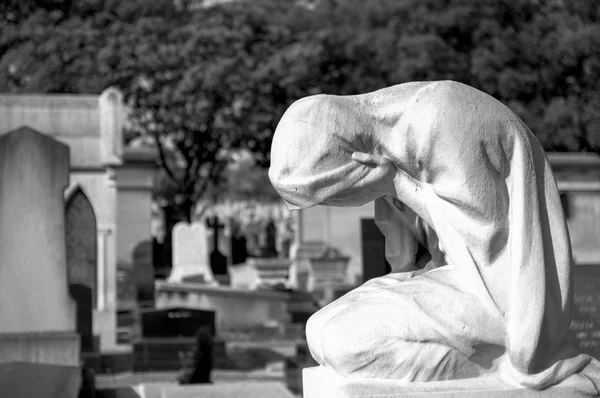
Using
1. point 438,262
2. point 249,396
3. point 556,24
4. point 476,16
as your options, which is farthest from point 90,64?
point 438,262

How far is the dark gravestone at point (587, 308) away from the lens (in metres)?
7.69

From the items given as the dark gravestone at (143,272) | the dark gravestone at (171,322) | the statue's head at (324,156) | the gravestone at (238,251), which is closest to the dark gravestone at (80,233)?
the dark gravestone at (171,322)

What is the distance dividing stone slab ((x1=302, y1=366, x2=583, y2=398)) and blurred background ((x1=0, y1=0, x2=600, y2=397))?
28.7ft

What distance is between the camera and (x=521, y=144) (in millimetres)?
3242

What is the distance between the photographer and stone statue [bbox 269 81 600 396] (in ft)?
10.2

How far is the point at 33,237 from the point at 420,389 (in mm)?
5958

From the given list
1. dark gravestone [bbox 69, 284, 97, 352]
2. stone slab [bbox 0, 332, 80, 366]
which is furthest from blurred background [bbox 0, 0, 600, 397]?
stone slab [bbox 0, 332, 80, 366]

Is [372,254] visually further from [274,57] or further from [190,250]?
[274,57]

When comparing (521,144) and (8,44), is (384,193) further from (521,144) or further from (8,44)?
(8,44)

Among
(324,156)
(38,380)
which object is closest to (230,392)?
(38,380)

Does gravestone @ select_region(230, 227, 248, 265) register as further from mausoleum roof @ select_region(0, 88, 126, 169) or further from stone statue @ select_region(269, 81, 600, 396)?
stone statue @ select_region(269, 81, 600, 396)

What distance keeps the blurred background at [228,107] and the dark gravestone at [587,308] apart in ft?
13.5

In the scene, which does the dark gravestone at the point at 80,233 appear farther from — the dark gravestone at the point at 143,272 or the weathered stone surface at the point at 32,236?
the weathered stone surface at the point at 32,236

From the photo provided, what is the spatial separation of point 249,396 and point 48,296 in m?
2.43
